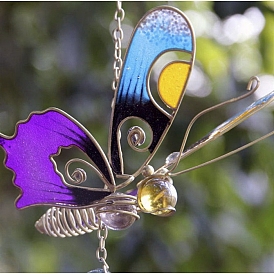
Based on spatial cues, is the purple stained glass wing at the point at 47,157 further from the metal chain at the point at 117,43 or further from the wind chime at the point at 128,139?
the metal chain at the point at 117,43

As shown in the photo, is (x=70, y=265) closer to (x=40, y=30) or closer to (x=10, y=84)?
(x=10, y=84)

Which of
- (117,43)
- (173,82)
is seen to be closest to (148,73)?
(173,82)

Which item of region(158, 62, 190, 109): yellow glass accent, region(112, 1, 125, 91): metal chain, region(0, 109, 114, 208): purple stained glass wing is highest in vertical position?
region(112, 1, 125, 91): metal chain

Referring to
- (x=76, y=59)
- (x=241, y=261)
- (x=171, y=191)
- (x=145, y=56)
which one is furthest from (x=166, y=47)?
(x=241, y=261)

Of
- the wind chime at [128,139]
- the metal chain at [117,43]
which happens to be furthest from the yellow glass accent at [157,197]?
the metal chain at [117,43]

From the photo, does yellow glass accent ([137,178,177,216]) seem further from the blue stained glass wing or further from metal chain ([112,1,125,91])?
metal chain ([112,1,125,91])

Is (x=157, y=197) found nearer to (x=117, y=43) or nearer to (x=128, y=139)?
(x=128, y=139)

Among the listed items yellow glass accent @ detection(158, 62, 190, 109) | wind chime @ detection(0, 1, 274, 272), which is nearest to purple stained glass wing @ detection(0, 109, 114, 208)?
wind chime @ detection(0, 1, 274, 272)
